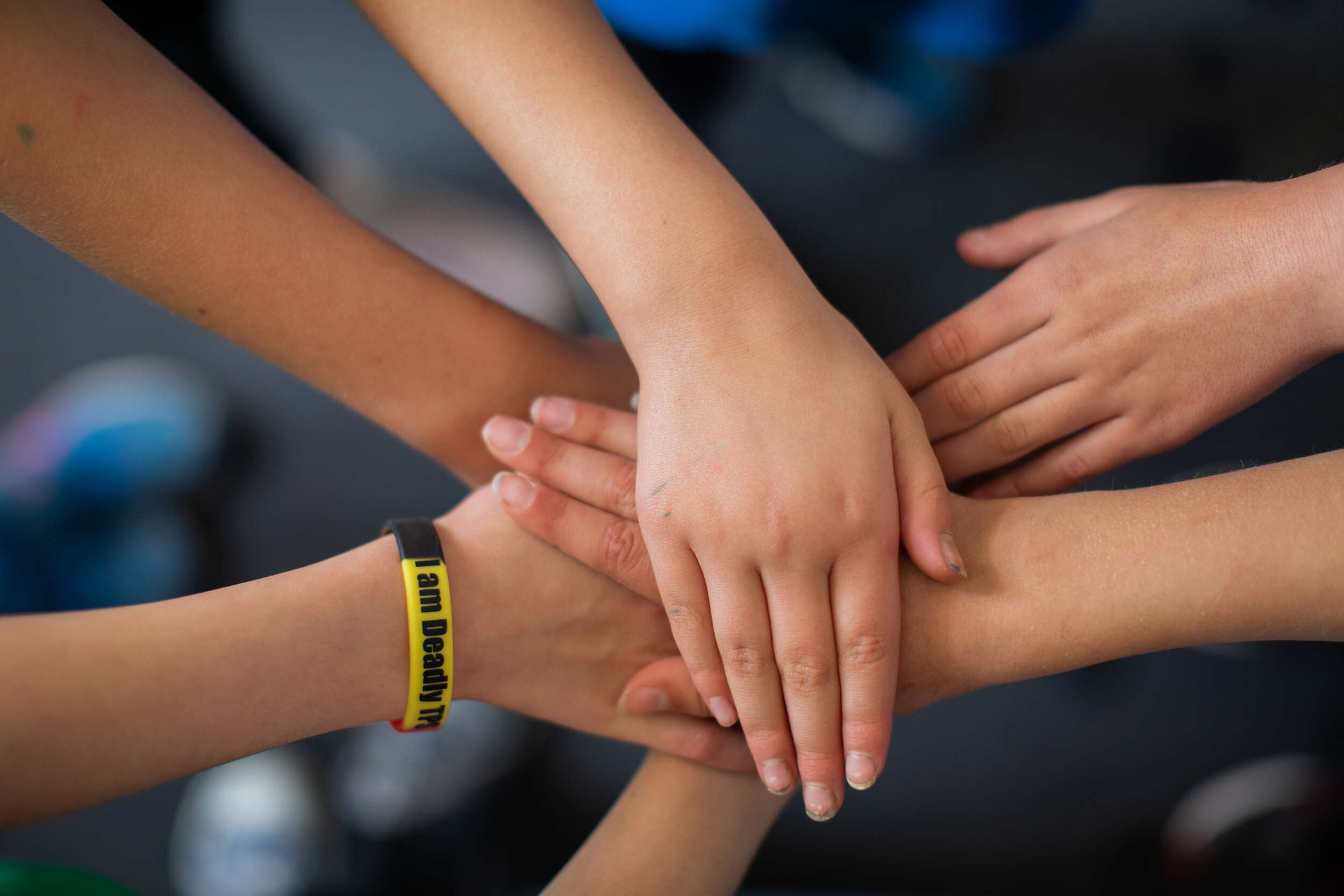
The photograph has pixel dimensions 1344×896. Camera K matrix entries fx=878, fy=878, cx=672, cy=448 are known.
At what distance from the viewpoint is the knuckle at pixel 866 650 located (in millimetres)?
683

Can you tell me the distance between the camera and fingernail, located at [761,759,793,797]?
28.4 inches

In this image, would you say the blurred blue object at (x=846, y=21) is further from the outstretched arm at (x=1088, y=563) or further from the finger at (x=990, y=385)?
the outstretched arm at (x=1088, y=563)

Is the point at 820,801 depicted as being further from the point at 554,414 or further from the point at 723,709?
the point at 554,414

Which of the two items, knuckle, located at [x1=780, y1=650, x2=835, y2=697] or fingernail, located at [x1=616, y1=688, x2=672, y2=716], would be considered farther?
fingernail, located at [x1=616, y1=688, x2=672, y2=716]

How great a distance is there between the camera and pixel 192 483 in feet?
3.85

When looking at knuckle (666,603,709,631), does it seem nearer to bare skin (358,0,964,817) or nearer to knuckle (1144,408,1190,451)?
bare skin (358,0,964,817)

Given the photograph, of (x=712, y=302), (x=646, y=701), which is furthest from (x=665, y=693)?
(x=712, y=302)

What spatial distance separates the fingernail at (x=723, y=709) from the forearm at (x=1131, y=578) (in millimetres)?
150

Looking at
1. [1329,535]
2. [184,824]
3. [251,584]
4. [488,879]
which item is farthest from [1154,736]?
[184,824]

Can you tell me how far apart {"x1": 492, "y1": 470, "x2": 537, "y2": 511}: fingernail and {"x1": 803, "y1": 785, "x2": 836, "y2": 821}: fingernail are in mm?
333

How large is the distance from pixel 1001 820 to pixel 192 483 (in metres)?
1.17

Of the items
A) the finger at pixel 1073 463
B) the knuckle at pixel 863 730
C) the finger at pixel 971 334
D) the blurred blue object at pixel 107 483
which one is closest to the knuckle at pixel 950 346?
the finger at pixel 971 334

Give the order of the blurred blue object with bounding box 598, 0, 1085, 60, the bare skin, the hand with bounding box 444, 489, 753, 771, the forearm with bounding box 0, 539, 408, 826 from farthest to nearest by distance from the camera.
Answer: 1. the blurred blue object with bounding box 598, 0, 1085, 60
2. the hand with bounding box 444, 489, 753, 771
3. the bare skin
4. the forearm with bounding box 0, 539, 408, 826

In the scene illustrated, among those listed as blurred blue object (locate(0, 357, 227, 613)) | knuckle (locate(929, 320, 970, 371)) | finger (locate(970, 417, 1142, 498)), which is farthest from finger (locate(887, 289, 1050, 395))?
blurred blue object (locate(0, 357, 227, 613))
